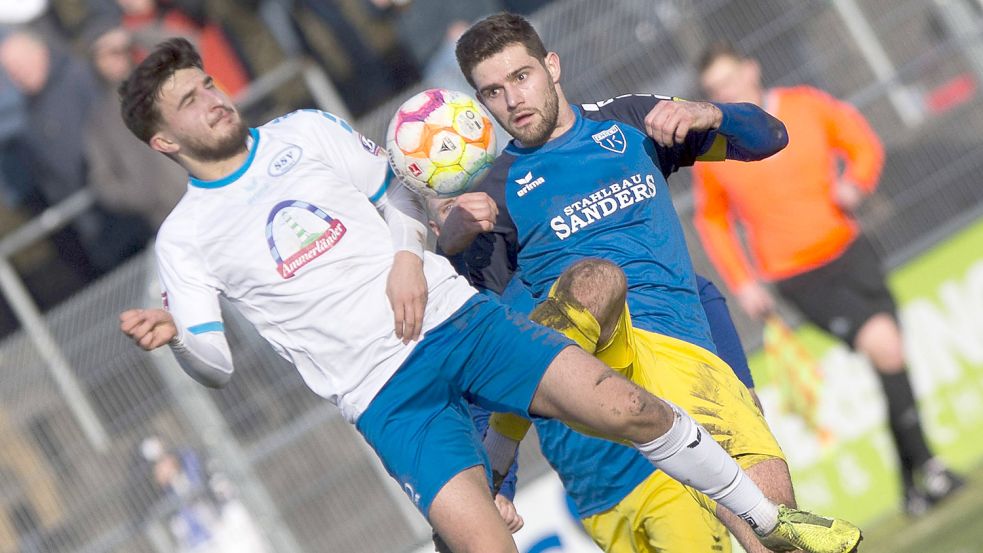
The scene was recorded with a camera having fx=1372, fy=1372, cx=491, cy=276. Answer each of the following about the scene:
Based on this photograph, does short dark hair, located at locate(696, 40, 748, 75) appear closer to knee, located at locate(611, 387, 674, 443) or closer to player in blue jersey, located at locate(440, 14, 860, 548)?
player in blue jersey, located at locate(440, 14, 860, 548)

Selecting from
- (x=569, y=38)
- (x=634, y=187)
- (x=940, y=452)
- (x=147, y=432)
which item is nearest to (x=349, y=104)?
(x=569, y=38)

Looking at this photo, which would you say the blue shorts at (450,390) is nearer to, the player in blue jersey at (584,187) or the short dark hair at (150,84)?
the player in blue jersey at (584,187)

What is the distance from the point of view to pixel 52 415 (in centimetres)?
905

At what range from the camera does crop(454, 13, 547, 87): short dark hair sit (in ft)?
17.0

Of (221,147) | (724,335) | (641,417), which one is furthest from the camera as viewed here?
(724,335)

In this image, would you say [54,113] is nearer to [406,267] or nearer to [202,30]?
[202,30]

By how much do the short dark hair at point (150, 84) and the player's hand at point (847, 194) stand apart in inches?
A: 194

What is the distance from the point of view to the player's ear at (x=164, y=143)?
495 centimetres

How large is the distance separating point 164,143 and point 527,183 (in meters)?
1.37

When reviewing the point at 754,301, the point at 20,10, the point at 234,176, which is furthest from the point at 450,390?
the point at 20,10

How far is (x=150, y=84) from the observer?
494 centimetres

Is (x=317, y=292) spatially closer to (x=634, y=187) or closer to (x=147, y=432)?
(x=634, y=187)

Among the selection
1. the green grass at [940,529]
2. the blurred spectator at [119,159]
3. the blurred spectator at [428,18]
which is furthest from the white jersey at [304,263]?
the blurred spectator at [428,18]

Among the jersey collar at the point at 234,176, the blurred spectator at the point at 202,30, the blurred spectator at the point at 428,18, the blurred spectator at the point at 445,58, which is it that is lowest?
the jersey collar at the point at 234,176
